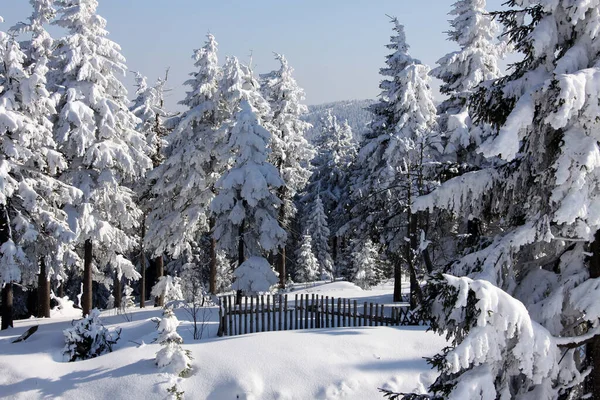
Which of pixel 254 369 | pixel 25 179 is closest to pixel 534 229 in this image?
pixel 254 369

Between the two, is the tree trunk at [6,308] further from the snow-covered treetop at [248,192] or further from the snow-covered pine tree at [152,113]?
the snow-covered pine tree at [152,113]

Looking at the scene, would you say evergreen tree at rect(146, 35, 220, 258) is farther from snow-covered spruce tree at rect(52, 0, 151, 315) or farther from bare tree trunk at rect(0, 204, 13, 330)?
bare tree trunk at rect(0, 204, 13, 330)

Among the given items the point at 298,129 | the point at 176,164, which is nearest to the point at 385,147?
the point at 298,129

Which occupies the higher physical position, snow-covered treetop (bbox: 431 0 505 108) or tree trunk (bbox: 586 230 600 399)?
snow-covered treetop (bbox: 431 0 505 108)

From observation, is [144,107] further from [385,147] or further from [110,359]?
[110,359]

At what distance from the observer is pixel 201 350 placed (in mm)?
13953

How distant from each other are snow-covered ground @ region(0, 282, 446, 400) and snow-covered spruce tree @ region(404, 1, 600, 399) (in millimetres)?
5886

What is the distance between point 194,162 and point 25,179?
766cm

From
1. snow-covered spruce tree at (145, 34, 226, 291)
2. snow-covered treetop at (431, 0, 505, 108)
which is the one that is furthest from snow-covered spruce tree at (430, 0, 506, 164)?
snow-covered spruce tree at (145, 34, 226, 291)

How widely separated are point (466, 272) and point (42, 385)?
11516 mm

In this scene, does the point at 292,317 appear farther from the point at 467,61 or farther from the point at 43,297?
the point at 43,297

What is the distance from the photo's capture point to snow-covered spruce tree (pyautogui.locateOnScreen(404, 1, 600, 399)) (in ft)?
17.7

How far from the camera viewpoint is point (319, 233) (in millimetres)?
50781

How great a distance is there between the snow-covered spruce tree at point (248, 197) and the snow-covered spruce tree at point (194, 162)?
2.46m
